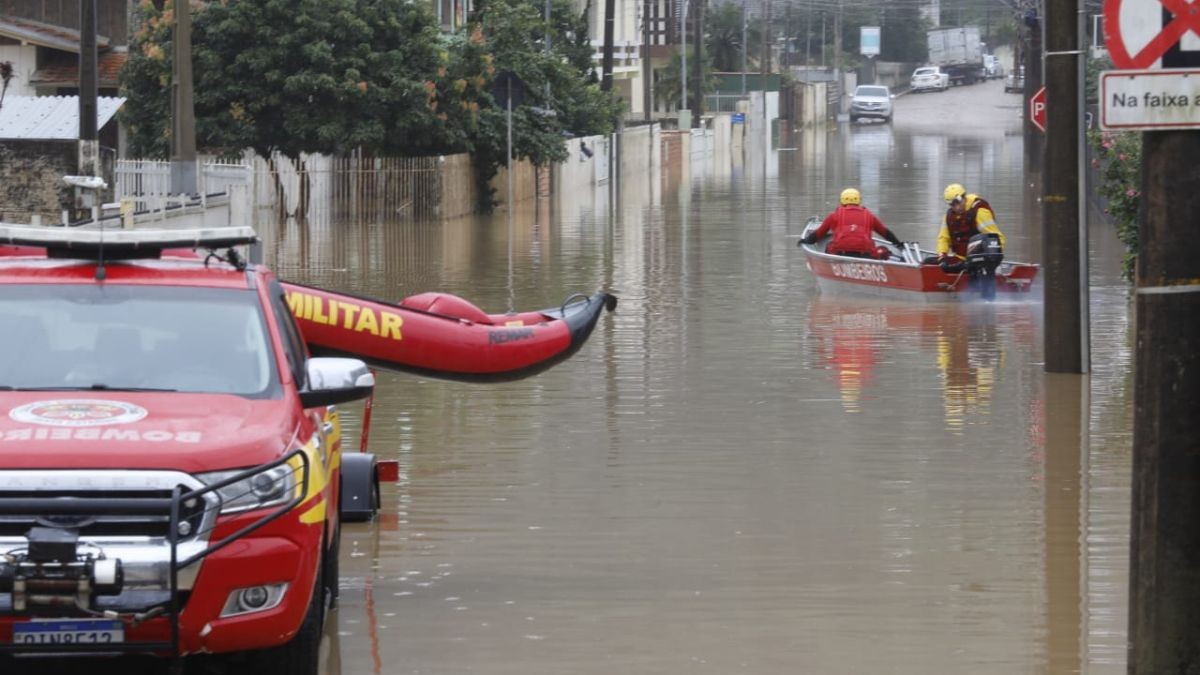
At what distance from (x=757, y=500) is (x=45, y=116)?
26.6m

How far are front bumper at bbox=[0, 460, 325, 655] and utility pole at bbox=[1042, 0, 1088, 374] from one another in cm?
1006

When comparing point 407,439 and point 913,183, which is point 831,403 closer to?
point 407,439

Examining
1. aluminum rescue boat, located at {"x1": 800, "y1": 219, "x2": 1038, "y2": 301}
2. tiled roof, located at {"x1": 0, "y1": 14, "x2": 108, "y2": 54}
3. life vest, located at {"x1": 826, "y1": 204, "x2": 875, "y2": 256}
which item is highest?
tiled roof, located at {"x1": 0, "y1": 14, "x2": 108, "y2": 54}

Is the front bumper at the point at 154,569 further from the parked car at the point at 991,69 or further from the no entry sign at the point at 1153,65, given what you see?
the parked car at the point at 991,69

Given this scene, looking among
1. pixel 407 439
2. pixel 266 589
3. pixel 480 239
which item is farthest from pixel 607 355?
pixel 480 239

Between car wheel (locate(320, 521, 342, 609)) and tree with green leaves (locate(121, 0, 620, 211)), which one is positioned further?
tree with green leaves (locate(121, 0, 620, 211))

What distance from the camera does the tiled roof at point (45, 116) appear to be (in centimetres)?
Answer: 3431

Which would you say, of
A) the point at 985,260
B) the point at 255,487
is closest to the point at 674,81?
the point at 985,260

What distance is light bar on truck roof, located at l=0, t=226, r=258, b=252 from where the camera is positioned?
7.84 metres

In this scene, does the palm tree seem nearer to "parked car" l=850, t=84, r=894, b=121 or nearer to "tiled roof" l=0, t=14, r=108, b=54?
"parked car" l=850, t=84, r=894, b=121

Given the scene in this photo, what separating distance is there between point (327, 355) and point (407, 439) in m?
2.56

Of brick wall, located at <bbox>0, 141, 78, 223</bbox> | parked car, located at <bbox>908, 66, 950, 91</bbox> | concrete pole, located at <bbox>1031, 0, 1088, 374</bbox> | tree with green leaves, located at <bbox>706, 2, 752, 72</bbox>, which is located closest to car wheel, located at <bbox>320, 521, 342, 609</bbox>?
concrete pole, located at <bbox>1031, 0, 1088, 374</bbox>

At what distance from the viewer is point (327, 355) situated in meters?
11.2

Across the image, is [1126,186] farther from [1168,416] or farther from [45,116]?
[45,116]
